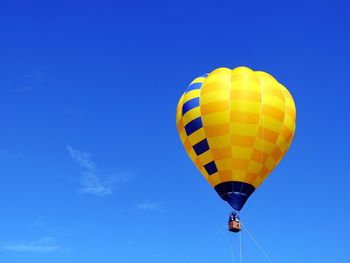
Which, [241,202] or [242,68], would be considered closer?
[241,202]

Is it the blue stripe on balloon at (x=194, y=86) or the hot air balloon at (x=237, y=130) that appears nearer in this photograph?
the hot air balloon at (x=237, y=130)

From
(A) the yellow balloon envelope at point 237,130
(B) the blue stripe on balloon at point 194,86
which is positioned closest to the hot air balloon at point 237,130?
(A) the yellow balloon envelope at point 237,130

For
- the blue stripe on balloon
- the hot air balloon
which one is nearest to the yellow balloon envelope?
the hot air balloon

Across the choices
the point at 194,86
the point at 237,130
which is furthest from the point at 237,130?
the point at 194,86

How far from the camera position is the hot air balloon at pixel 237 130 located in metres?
34.0

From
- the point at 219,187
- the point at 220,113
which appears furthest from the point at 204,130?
the point at 219,187

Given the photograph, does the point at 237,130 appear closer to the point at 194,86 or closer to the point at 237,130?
the point at 237,130

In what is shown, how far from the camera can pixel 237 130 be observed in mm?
33938

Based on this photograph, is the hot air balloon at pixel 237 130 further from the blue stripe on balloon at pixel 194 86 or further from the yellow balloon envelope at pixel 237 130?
the blue stripe on balloon at pixel 194 86

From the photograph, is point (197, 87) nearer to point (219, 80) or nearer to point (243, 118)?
point (219, 80)

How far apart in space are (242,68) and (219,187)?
774 centimetres

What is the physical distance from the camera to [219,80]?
3528cm

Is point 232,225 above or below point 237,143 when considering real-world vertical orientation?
below

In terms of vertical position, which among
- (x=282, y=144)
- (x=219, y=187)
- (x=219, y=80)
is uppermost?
(x=219, y=80)
